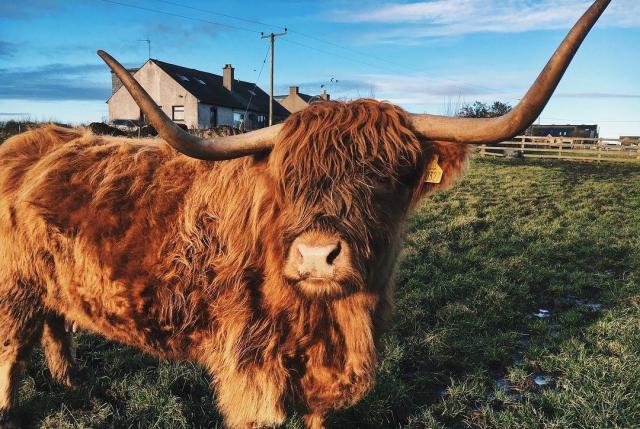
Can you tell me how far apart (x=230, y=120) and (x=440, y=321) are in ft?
139

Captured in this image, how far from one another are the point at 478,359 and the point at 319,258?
2696mm

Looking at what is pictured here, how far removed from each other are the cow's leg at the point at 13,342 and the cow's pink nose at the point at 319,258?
225cm

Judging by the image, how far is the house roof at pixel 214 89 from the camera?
41250 millimetres

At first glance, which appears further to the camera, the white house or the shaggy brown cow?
the white house

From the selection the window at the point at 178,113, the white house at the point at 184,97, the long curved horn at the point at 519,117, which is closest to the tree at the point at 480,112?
the long curved horn at the point at 519,117

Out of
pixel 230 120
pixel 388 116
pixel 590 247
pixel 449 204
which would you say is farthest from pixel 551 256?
pixel 230 120

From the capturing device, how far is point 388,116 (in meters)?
2.63

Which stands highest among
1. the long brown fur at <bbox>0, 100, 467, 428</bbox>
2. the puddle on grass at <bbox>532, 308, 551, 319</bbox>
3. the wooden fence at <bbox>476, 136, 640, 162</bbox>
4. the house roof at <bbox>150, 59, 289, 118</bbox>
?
the house roof at <bbox>150, 59, 289, 118</bbox>

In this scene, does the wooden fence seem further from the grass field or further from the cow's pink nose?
the cow's pink nose

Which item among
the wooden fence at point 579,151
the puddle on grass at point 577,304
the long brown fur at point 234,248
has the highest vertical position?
→ the wooden fence at point 579,151

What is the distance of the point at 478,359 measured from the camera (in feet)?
13.7

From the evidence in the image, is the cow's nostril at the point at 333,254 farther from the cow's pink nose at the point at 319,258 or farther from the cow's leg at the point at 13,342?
the cow's leg at the point at 13,342

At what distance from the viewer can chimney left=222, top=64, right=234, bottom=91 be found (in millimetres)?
46969

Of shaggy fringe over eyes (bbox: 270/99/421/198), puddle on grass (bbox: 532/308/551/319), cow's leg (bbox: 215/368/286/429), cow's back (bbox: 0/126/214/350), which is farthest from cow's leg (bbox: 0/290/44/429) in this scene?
puddle on grass (bbox: 532/308/551/319)
